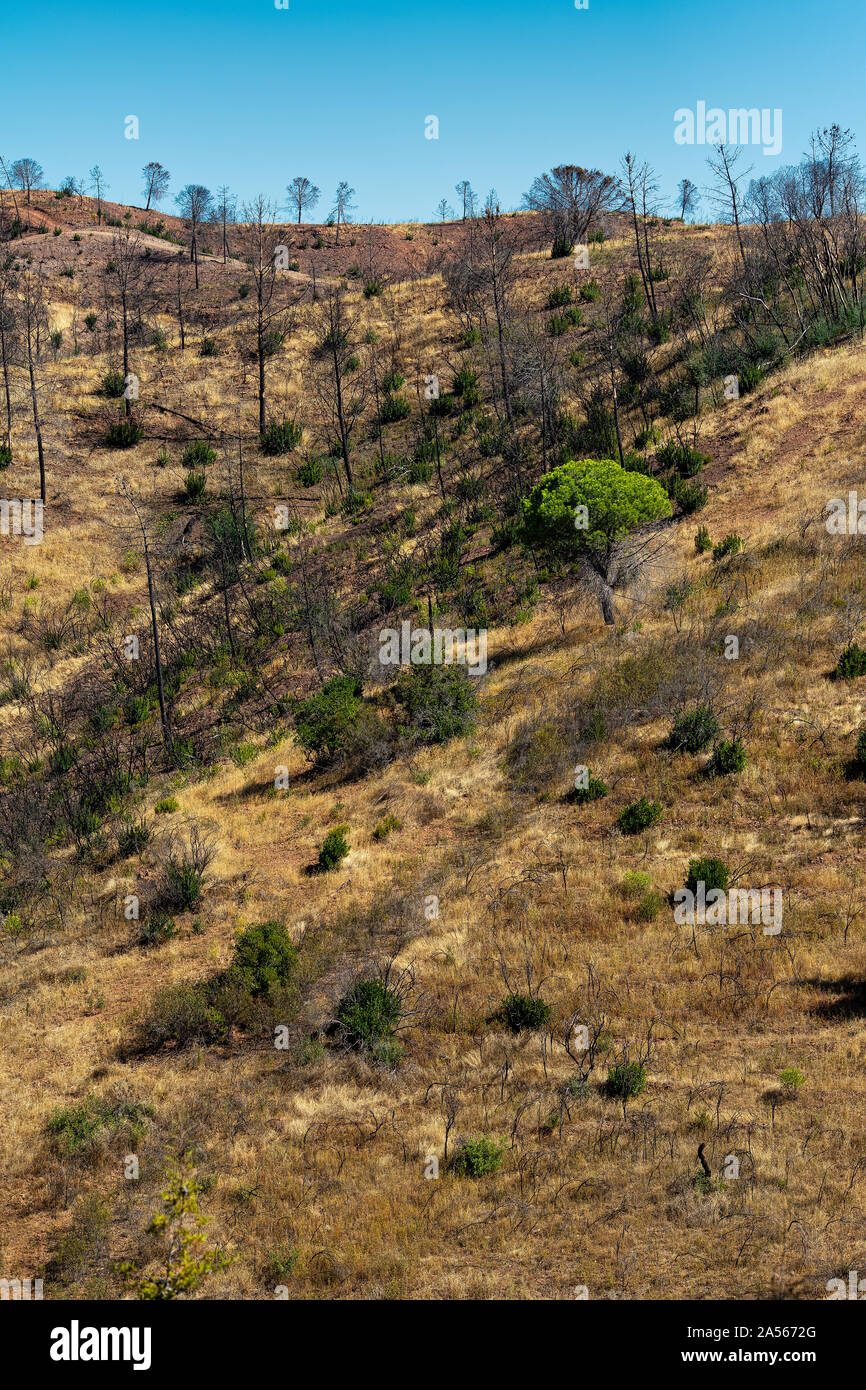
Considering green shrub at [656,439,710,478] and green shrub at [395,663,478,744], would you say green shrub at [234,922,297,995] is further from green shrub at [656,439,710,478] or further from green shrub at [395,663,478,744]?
green shrub at [656,439,710,478]

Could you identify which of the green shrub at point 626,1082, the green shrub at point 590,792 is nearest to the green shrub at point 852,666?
the green shrub at point 590,792

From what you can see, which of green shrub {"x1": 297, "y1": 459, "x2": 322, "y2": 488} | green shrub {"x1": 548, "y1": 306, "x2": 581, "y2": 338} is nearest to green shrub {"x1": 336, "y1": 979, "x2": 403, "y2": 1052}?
green shrub {"x1": 297, "y1": 459, "x2": 322, "y2": 488}

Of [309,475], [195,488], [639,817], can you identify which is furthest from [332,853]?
[195,488]

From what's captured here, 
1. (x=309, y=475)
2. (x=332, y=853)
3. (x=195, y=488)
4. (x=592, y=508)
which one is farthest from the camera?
(x=309, y=475)

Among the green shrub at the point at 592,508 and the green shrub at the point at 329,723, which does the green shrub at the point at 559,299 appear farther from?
the green shrub at the point at 329,723

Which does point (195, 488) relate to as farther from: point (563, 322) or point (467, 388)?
point (563, 322)
